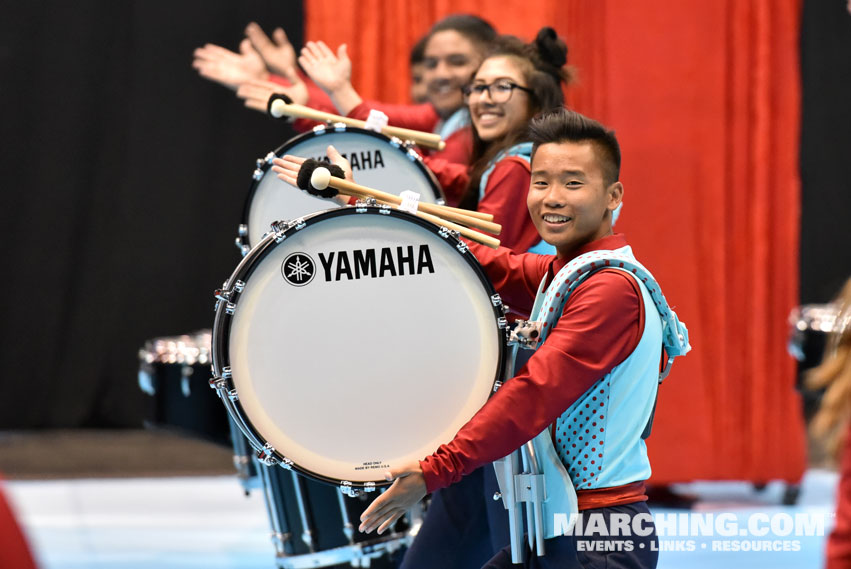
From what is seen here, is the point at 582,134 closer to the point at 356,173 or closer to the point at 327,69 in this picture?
the point at 356,173

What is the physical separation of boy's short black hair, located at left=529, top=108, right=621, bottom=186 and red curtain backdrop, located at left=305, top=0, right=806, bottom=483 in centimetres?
251

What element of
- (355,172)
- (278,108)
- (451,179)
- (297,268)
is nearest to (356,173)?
(355,172)

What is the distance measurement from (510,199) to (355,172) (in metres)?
0.37

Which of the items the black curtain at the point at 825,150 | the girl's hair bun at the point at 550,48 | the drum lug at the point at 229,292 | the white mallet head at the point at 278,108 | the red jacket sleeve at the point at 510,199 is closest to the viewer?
the drum lug at the point at 229,292

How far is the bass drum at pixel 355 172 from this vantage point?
2656mm

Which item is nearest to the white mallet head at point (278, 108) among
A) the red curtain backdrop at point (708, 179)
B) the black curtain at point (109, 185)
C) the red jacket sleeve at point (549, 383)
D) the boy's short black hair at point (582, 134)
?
the boy's short black hair at point (582, 134)

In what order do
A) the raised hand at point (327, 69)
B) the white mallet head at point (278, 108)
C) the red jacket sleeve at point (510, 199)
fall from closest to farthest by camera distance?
the red jacket sleeve at point (510, 199)
the white mallet head at point (278, 108)
the raised hand at point (327, 69)

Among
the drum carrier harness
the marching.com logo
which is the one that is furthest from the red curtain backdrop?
the drum carrier harness

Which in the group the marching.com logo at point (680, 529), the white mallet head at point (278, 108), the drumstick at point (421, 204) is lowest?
the marching.com logo at point (680, 529)

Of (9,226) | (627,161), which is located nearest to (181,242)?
(9,226)

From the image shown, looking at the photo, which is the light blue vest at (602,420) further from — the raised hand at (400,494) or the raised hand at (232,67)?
the raised hand at (232,67)

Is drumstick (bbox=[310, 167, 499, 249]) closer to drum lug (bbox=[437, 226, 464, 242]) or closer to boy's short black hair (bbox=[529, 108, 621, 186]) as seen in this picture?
drum lug (bbox=[437, 226, 464, 242])

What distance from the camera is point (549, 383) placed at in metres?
1.84

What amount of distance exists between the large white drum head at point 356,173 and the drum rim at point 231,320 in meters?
0.58
